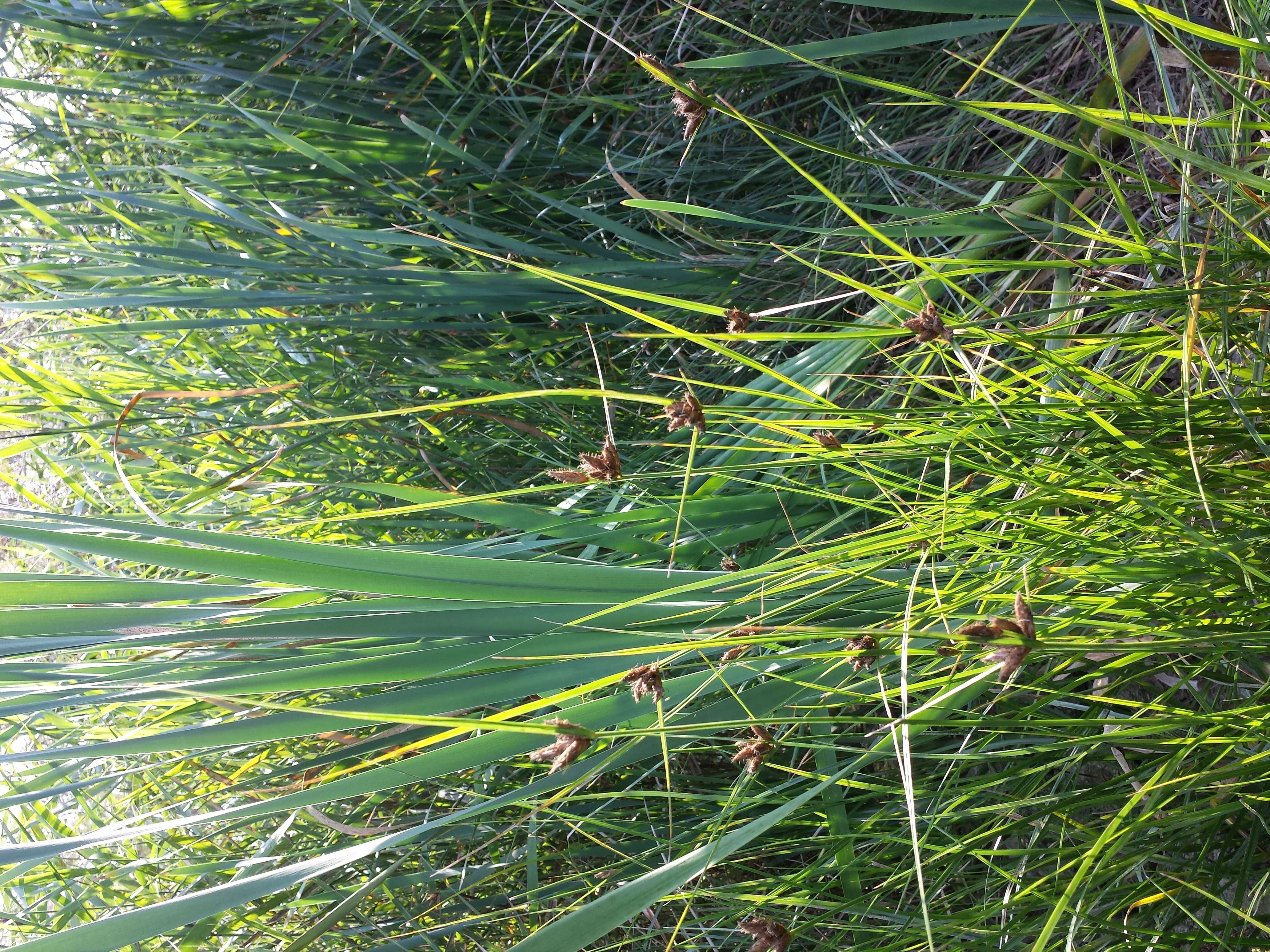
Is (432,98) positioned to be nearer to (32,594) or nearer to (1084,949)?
(32,594)

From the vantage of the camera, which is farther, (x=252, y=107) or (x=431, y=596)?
(x=252, y=107)

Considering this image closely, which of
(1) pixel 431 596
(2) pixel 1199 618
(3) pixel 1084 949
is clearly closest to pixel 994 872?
(3) pixel 1084 949

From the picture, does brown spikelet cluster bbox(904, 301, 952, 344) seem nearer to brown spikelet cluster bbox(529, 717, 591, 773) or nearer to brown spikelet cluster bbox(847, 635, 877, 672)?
brown spikelet cluster bbox(847, 635, 877, 672)

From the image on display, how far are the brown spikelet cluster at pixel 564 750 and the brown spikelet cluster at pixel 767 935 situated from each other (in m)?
0.16

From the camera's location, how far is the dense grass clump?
537mm

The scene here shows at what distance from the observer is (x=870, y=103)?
2.96ft

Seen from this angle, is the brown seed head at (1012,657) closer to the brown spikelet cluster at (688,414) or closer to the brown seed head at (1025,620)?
the brown seed head at (1025,620)

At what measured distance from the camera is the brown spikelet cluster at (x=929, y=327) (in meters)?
0.48

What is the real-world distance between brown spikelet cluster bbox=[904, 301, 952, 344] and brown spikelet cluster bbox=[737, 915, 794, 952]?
343 mm

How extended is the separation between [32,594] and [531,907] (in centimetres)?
62

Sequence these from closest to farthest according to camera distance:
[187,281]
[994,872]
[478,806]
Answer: [478,806], [994,872], [187,281]

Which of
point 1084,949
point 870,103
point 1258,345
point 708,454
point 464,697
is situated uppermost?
point 870,103

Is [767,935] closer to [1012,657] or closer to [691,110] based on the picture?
[1012,657]

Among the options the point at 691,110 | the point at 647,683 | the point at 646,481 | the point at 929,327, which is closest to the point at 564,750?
the point at 647,683
